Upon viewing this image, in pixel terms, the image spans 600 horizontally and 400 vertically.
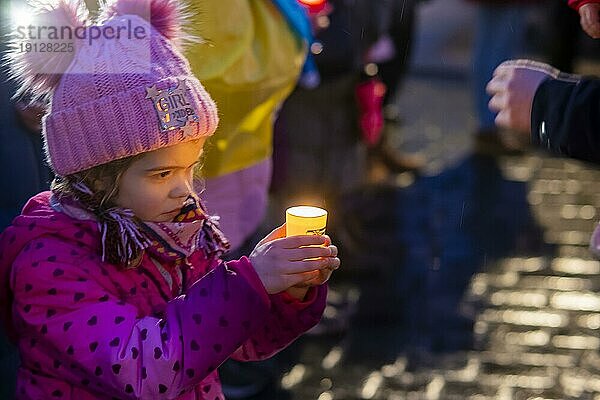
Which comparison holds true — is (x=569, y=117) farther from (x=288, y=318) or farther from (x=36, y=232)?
(x=36, y=232)

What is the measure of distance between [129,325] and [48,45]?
58 centimetres

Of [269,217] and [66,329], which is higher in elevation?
[66,329]

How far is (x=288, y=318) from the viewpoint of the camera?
7.38ft

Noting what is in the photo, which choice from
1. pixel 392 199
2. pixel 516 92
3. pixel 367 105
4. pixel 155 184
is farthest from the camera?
pixel 392 199

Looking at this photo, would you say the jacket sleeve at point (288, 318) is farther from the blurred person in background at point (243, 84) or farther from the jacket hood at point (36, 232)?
the blurred person in background at point (243, 84)

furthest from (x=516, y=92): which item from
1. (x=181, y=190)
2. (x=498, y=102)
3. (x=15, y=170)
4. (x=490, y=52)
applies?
(x=490, y=52)

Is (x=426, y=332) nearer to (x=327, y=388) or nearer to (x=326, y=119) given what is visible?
(x=327, y=388)

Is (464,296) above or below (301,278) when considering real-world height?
below

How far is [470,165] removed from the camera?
7270 millimetres

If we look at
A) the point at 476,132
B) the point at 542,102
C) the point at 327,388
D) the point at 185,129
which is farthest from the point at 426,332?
the point at 476,132

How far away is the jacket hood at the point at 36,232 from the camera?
2.06 m

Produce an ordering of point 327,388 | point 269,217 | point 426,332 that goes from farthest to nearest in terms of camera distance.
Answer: point 269,217
point 426,332
point 327,388

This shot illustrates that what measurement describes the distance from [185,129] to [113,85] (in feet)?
0.52

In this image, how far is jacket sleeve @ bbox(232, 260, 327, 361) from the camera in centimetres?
222
